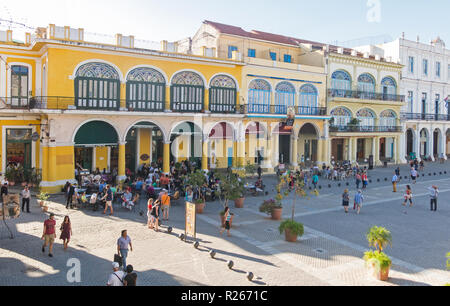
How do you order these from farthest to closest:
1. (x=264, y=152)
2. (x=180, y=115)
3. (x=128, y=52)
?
(x=264, y=152)
(x=180, y=115)
(x=128, y=52)

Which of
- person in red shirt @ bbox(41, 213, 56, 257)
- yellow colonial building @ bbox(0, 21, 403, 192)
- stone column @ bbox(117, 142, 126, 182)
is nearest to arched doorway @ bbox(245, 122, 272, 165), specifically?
yellow colonial building @ bbox(0, 21, 403, 192)

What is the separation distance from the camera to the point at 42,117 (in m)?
24.4

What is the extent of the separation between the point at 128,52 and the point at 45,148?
26.7 feet

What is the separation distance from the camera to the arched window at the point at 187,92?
28.1 metres

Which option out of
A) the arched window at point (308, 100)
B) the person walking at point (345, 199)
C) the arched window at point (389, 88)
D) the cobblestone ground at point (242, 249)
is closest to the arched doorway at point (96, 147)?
the cobblestone ground at point (242, 249)

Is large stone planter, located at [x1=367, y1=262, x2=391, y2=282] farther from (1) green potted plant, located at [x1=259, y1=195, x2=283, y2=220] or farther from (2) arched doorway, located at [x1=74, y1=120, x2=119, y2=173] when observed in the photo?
(2) arched doorway, located at [x1=74, y1=120, x2=119, y2=173]

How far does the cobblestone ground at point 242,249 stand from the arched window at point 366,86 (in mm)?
21555

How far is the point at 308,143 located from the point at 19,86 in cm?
2665

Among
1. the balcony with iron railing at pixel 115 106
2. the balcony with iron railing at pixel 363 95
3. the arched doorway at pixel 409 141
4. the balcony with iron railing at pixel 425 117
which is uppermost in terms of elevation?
the balcony with iron railing at pixel 363 95

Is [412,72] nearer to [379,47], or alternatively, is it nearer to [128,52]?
[379,47]

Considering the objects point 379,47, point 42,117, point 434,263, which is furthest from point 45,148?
point 379,47

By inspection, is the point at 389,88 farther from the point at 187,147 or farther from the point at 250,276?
the point at 250,276

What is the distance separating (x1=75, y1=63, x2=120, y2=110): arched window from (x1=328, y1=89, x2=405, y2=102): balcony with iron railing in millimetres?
20978

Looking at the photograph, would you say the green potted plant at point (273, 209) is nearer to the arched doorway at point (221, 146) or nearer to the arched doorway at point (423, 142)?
the arched doorway at point (221, 146)
